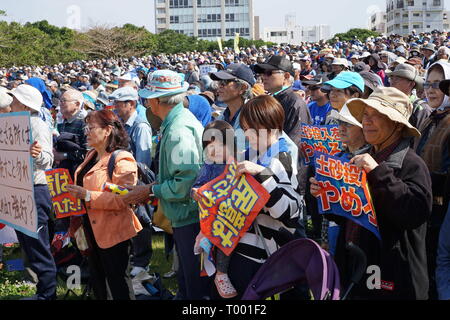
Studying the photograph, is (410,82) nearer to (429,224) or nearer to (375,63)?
(429,224)

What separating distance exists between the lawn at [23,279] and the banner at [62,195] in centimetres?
128

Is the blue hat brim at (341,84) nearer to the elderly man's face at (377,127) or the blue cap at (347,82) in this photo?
the blue cap at (347,82)

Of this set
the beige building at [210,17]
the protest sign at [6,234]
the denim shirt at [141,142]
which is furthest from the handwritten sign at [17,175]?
the beige building at [210,17]

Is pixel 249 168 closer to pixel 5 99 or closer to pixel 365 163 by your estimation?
pixel 365 163

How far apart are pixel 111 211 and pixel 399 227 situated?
2.20 m

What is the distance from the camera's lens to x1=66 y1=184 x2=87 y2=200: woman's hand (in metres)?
3.89

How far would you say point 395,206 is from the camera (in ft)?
8.34

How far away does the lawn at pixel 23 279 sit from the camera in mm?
5262

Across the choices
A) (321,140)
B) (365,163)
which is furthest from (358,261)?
(321,140)

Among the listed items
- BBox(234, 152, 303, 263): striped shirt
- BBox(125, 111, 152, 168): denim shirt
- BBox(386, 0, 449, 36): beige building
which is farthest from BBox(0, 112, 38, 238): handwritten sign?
BBox(386, 0, 449, 36): beige building
